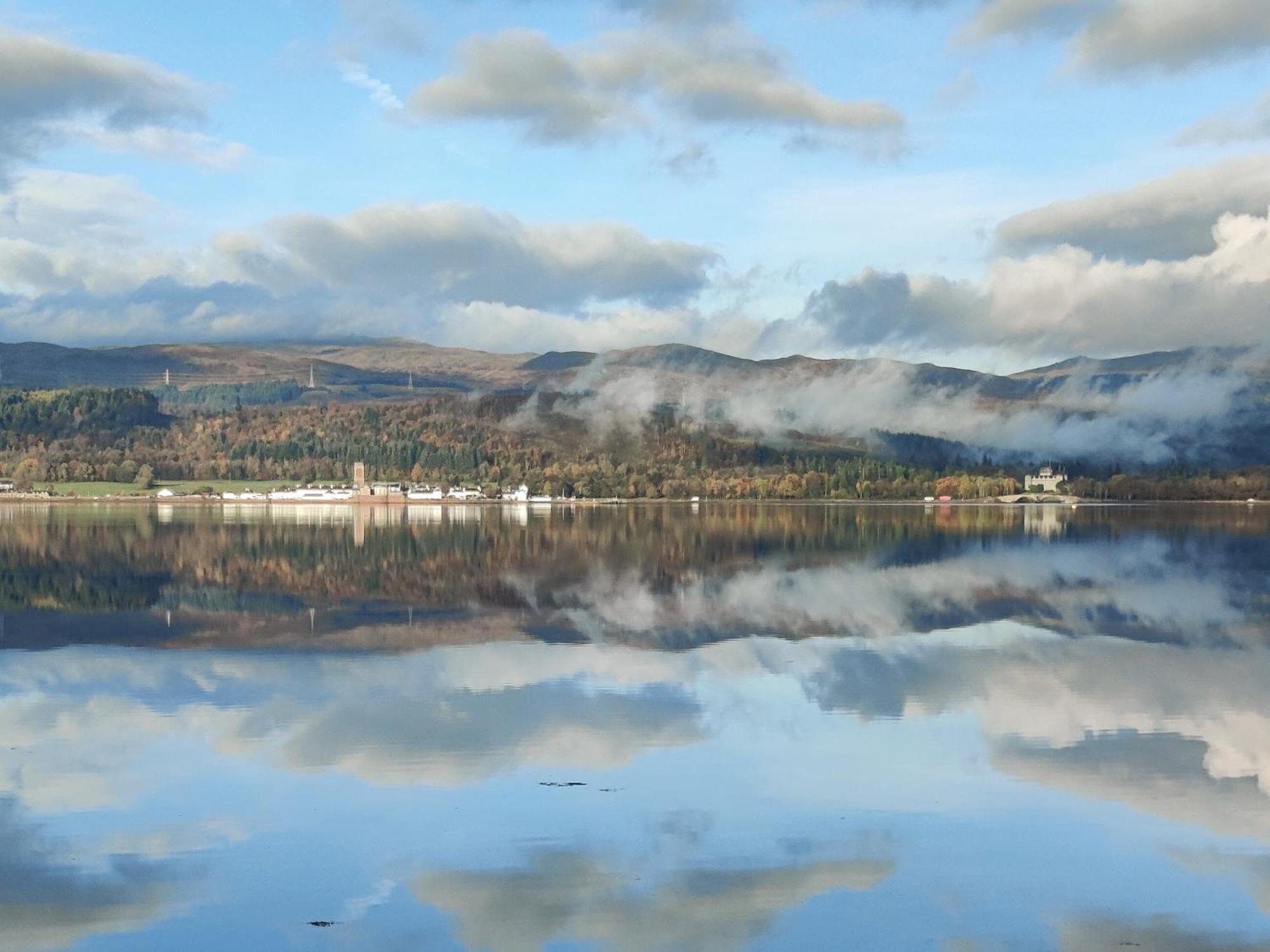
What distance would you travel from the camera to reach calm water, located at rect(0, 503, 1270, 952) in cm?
1222

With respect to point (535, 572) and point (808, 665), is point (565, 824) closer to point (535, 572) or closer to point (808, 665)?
point (808, 665)

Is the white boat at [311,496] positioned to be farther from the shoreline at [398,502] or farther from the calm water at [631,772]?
the calm water at [631,772]

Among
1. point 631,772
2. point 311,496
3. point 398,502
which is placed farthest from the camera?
point 311,496

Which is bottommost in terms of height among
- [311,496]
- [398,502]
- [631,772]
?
[398,502]

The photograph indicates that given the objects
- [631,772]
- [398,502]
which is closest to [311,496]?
[398,502]

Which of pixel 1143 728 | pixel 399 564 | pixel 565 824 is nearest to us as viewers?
pixel 565 824

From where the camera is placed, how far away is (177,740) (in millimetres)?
19047

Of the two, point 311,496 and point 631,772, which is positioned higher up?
point 631,772

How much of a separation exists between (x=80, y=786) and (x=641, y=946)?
8666mm

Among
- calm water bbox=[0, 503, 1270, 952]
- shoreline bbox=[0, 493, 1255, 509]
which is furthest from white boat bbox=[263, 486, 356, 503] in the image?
calm water bbox=[0, 503, 1270, 952]

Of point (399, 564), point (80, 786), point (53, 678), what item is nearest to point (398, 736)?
point (80, 786)

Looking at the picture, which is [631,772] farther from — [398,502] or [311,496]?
[311,496]

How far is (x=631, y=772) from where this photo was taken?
17266mm

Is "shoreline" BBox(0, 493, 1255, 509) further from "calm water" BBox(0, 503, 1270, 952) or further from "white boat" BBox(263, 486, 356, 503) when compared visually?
"calm water" BBox(0, 503, 1270, 952)
